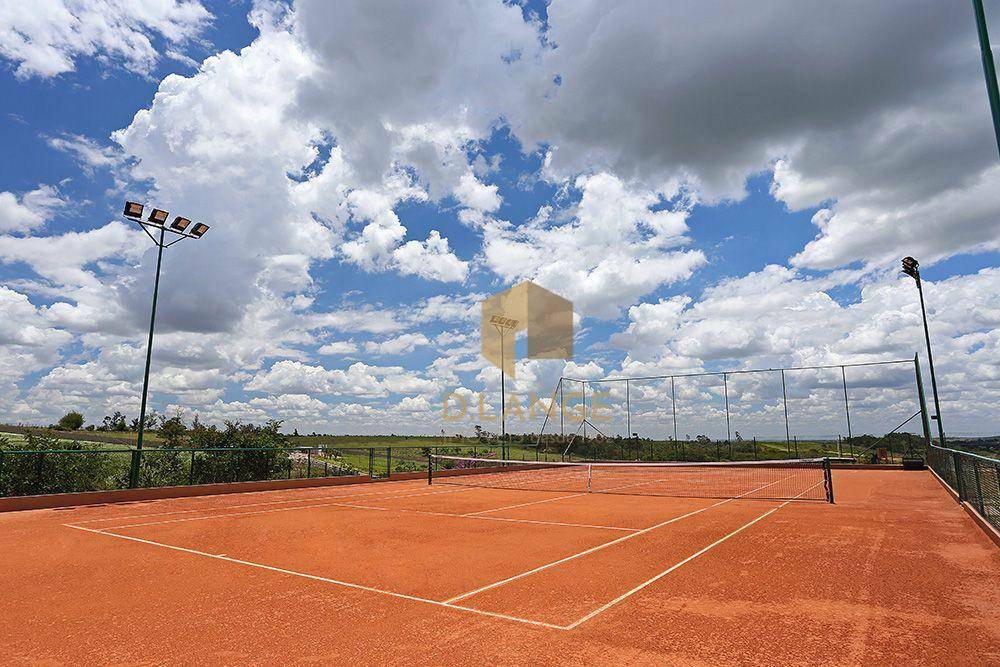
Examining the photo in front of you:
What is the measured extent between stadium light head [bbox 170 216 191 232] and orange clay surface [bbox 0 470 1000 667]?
11.1 m

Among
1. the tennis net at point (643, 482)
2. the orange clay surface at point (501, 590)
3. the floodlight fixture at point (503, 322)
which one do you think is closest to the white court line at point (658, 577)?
the orange clay surface at point (501, 590)

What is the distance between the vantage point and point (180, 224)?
21938mm

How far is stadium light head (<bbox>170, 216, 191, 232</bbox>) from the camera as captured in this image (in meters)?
21.7

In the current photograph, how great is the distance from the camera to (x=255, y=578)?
8445mm

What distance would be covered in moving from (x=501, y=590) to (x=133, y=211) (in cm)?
2059

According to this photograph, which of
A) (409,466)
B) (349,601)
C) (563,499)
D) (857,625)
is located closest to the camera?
(857,625)

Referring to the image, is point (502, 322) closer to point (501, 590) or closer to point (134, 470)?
point (134, 470)

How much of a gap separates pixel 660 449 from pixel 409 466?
21.2 meters

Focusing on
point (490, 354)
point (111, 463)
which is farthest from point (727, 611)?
point (490, 354)

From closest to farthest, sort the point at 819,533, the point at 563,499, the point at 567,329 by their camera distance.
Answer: the point at 819,533 → the point at 563,499 → the point at 567,329

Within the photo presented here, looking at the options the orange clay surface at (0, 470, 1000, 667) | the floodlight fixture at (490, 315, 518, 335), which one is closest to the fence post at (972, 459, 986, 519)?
the orange clay surface at (0, 470, 1000, 667)

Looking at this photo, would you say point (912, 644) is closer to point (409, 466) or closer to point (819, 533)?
point (819, 533)

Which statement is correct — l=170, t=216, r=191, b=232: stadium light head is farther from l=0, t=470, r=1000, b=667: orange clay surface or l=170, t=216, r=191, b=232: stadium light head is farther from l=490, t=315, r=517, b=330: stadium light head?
l=490, t=315, r=517, b=330: stadium light head

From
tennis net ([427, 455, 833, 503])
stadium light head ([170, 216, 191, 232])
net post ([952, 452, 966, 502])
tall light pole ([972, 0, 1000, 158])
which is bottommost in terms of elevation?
tennis net ([427, 455, 833, 503])
